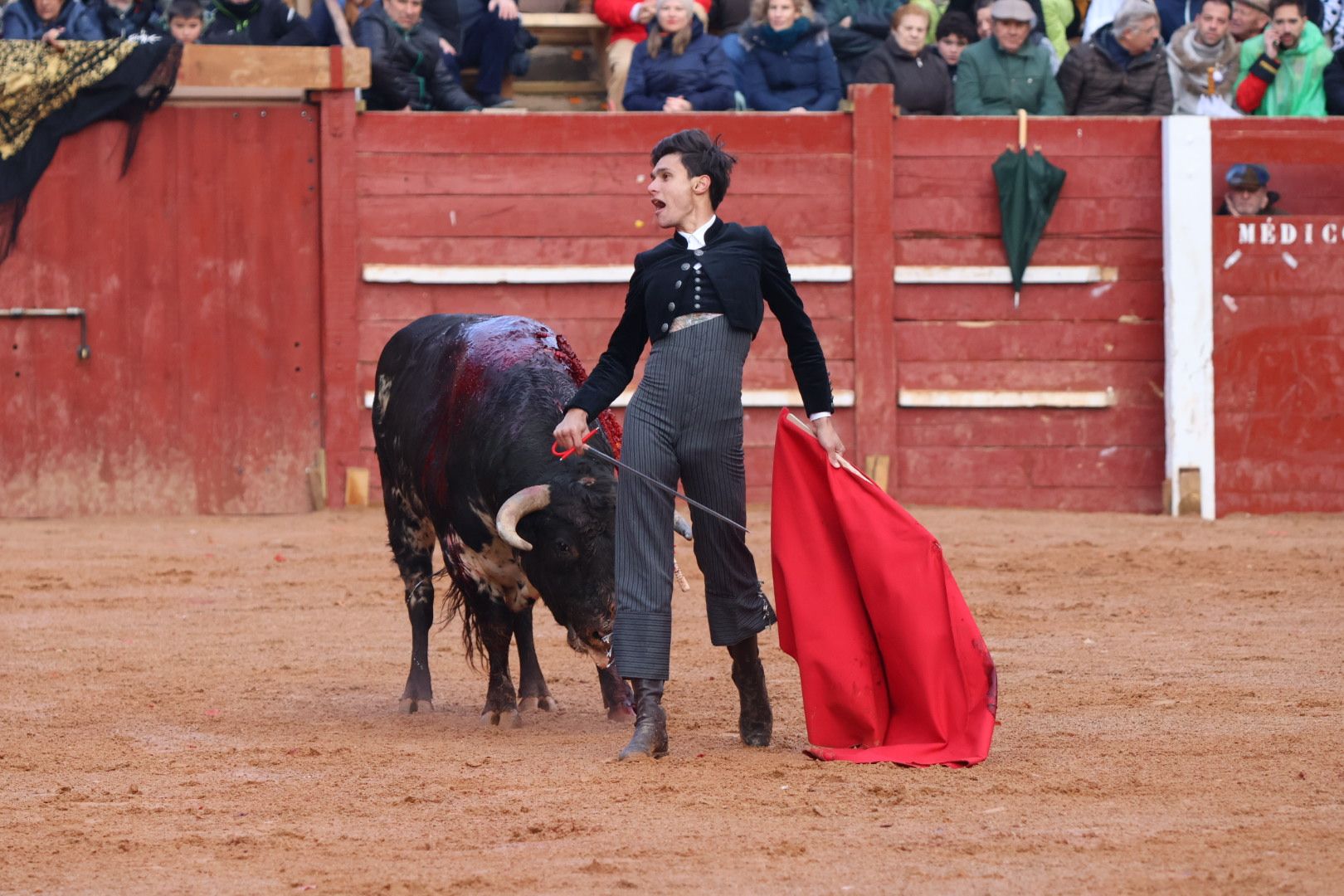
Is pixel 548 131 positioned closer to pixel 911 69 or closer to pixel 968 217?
pixel 911 69

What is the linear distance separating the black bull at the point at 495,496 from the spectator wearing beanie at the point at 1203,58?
20.8 ft

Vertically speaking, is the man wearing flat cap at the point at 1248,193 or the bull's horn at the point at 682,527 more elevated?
the man wearing flat cap at the point at 1248,193

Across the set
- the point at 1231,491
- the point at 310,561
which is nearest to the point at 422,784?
the point at 310,561

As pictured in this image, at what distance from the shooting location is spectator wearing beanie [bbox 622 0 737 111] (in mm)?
10453

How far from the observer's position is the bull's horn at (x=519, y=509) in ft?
16.5

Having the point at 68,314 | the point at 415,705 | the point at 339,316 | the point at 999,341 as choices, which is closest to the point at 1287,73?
the point at 999,341

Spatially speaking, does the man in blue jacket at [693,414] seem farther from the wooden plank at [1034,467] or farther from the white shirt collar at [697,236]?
the wooden plank at [1034,467]

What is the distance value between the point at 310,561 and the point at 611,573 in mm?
4032

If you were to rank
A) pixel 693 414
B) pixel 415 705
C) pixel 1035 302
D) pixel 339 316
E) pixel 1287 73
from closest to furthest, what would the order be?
pixel 693 414, pixel 415 705, pixel 339 316, pixel 1035 302, pixel 1287 73

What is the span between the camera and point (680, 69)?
1049cm

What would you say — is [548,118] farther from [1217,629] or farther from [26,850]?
[26,850]

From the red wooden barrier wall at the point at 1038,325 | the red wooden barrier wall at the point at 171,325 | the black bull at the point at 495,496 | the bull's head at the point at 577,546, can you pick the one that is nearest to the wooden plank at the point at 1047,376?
the red wooden barrier wall at the point at 1038,325

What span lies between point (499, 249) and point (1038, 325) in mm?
2959

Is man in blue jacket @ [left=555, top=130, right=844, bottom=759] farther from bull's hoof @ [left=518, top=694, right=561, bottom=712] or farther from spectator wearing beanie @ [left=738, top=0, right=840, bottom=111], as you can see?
spectator wearing beanie @ [left=738, top=0, right=840, bottom=111]
